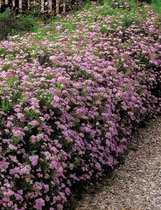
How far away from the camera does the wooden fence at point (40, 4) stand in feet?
40.5

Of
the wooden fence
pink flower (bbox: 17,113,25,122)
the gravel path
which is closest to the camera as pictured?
pink flower (bbox: 17,113,25,122)

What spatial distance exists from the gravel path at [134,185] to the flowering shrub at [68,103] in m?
0.21

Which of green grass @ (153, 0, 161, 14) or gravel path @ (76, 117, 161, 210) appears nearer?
gravel path @ (76, 117, 161, 210)

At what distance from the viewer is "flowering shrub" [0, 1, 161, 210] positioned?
4.89m

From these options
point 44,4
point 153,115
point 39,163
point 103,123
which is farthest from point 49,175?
point 44,4

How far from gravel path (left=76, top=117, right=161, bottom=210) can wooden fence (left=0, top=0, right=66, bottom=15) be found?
585cm

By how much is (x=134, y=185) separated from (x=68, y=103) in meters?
1.28

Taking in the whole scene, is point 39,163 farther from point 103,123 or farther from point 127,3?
point 127,3

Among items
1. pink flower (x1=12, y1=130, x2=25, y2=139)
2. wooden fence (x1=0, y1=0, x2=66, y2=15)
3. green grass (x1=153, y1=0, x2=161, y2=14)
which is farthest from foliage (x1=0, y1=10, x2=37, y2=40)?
pink flower (x1=12, y1=130, x2=25, y2=139)

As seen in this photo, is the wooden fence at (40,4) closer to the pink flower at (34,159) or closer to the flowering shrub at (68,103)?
the flowering shrub at (68,103)

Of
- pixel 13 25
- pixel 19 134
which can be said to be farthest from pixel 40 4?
pixel 19 134

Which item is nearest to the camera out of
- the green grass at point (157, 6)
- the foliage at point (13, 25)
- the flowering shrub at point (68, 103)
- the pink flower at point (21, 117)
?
the flowering shrub at point (68, 103)

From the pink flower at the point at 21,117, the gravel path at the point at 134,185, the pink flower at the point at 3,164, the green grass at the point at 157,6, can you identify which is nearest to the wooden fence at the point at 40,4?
the green grass at the point at 157,6

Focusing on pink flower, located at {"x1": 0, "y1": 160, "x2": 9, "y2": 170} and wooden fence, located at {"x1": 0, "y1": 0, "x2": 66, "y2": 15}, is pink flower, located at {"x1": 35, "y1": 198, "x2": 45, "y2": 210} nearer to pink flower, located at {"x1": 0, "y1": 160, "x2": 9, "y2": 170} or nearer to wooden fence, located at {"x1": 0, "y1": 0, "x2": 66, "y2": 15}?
pink flower, located at {"x1": 0, "y1": 160, "x2": 9, "y2": 170}
